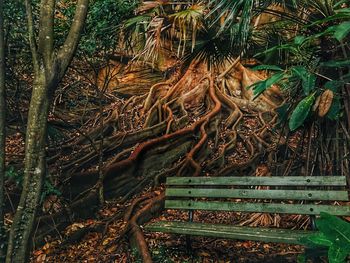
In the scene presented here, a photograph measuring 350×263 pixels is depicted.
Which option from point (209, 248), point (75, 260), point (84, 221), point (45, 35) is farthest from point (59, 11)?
point (209, 248)

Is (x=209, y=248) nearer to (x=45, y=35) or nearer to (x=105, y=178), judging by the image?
(x=105, y=178)

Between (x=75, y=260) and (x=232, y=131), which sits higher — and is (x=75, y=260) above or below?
below

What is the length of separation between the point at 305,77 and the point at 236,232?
170 centimetres

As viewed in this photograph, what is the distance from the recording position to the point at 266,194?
4.83 meters

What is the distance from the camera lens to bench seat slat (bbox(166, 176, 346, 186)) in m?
4.46

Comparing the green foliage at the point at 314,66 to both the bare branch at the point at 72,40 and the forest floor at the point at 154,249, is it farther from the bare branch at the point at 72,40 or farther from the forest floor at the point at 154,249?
the bare branch at the point at 72,40

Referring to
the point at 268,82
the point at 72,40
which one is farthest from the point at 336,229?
the point at 72,40

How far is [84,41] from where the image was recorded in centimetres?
611

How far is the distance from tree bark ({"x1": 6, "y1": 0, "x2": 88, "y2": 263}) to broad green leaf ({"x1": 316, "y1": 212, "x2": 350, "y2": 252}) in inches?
100

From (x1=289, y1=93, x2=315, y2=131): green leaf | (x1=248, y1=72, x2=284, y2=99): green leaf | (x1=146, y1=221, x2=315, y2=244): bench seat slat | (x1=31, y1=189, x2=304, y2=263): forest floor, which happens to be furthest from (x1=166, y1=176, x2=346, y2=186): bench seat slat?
(x1=248, y1=72, x2=284, y2=99): green leaf

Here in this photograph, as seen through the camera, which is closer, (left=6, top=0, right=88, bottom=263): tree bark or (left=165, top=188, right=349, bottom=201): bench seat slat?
(left=6, top=0, right=88, bottom=263): tree bark

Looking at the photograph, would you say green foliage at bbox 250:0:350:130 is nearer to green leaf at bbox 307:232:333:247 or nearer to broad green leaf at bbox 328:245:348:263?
green leaf at bbox 307:232:333:247

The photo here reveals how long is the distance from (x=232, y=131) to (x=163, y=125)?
5.14 ft

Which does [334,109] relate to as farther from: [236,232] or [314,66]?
[236,232]
